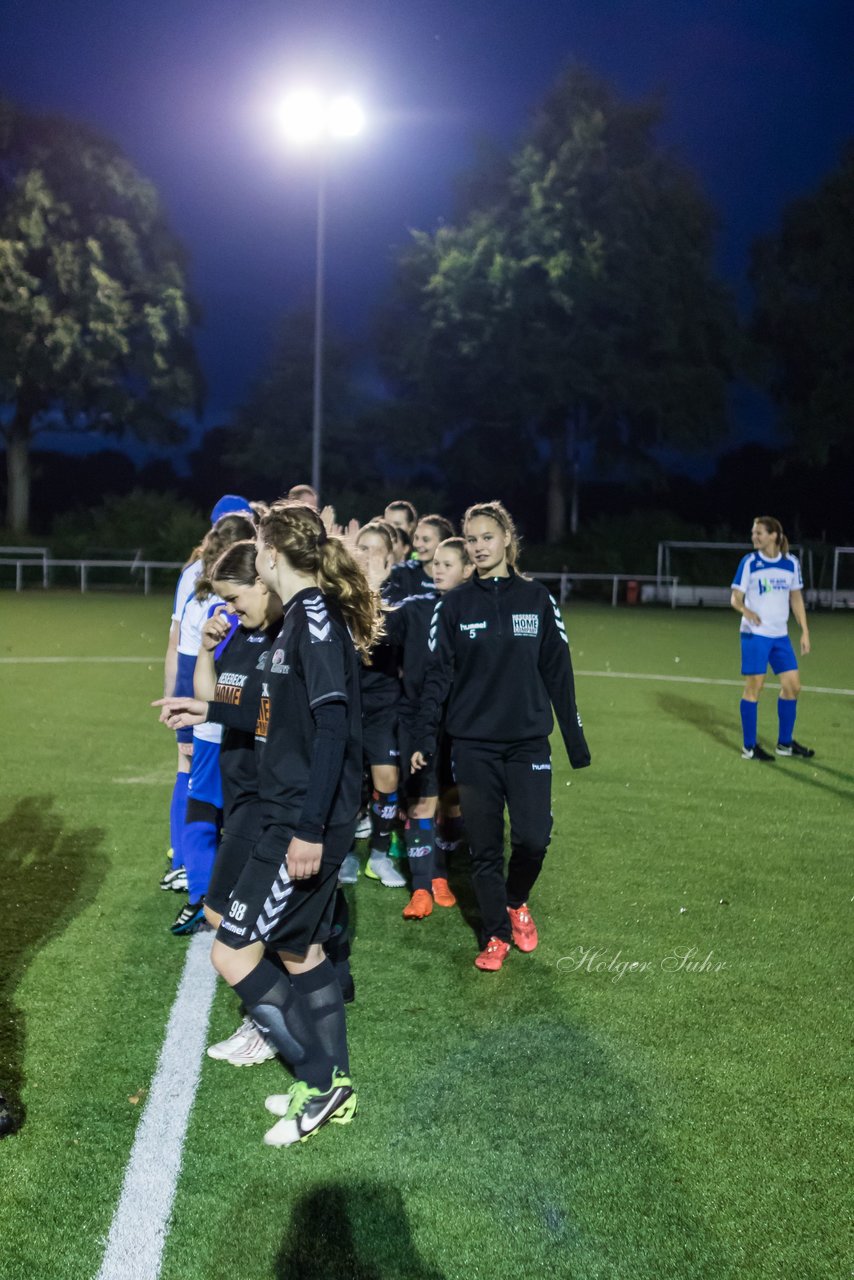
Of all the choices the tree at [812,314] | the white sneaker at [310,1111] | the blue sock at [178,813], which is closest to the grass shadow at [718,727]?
the blue sock at [178,813]

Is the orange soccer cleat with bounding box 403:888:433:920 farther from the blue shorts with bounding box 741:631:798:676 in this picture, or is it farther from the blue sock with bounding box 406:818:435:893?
the blue shorts with bounding box 741:631:798:676

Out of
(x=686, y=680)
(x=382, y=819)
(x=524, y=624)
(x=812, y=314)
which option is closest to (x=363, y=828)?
(x=382, y=819)

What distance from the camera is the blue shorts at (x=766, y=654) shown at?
9938 mm

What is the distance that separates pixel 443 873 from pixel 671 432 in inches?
1477

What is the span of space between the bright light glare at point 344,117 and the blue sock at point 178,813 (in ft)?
56.8

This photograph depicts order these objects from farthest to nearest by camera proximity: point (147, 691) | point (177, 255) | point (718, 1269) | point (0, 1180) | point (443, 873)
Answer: point (177, 255), point (147, 691), point (443, 873), point (0, 1180), point (718, 1269)

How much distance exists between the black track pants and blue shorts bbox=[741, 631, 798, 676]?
5530 mm

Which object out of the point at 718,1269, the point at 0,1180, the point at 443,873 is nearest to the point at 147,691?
the point at 443,873

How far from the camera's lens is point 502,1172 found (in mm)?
3320

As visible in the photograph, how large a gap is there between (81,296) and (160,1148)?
132 feet

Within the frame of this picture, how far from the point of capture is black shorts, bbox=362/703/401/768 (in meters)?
6.03

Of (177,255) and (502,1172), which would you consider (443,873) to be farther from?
(177,255)

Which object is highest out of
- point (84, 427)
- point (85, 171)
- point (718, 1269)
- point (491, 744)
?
point (85, 171)

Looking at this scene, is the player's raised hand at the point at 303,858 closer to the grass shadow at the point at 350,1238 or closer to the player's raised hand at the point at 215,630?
the grass shadow at the point at 350,1238
